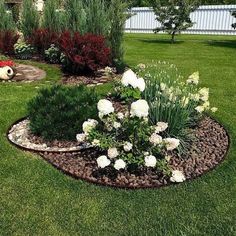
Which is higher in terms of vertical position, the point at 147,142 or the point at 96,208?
the point at 147,142

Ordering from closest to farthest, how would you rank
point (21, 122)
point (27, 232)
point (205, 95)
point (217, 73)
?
point (27, 232), point (205, 95), point (21, 122), point (217, 73)

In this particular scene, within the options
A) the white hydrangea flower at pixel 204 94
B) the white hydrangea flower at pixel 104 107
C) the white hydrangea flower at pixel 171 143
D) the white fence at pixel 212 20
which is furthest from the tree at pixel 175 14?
the white hydrangea flower at pixel 104 107

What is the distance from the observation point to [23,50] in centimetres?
1374

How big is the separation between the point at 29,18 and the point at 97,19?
489 centimetres

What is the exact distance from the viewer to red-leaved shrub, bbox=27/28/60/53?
13.2 meters

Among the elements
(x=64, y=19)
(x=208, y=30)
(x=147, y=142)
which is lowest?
(x=208, y=30)

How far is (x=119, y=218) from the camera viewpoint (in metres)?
4.40

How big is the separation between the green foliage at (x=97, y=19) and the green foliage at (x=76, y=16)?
16 cm

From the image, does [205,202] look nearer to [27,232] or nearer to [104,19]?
[27,232]

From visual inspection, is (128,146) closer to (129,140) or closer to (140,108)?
(129,140)

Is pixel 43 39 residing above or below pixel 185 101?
below

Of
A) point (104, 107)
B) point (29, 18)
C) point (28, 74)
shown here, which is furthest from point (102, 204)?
point (29, 18)

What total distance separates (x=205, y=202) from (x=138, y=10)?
31.1 m

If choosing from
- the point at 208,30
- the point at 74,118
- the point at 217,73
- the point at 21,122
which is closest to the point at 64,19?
the point at 217,73
